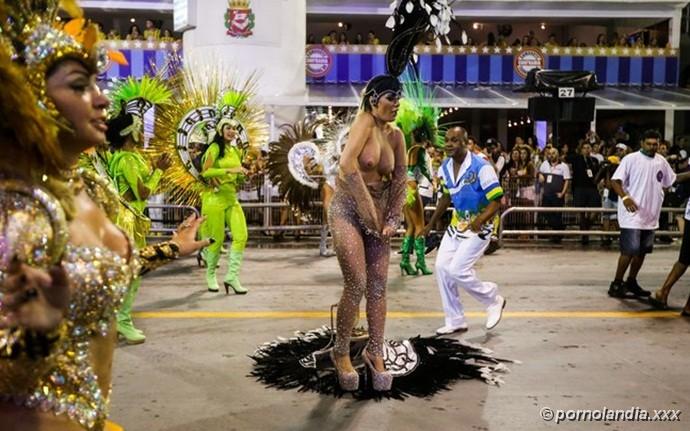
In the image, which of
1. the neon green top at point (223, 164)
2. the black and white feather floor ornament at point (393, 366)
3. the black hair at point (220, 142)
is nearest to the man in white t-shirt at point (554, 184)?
the neon green top at point (223, 164)

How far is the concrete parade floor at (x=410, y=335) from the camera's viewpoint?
472 centimetres

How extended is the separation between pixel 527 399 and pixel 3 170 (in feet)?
12.9

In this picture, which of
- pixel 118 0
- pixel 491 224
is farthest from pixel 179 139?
pixel 118 0

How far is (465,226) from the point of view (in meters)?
6.75

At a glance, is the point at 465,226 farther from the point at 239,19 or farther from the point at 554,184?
the point at 239,19

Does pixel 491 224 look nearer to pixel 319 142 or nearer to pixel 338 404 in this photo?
pixel 338 404

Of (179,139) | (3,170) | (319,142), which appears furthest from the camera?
(319,142)

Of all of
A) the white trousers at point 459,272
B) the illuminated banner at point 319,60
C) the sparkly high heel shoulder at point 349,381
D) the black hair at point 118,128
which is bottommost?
the sparkly high heel shoulder at point 349,381

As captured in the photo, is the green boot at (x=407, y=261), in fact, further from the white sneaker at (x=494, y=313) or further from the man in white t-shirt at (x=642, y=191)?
the white sneaker at (x=494, y=313)

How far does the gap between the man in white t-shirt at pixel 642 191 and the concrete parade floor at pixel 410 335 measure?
2.22 ft

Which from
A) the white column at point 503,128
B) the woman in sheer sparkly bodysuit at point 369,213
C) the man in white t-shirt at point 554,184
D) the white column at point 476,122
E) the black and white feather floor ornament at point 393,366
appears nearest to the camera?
the woman in sheer sparkly bodysuit at point 369,213

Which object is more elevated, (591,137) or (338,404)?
(591,137)

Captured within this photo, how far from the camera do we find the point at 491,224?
677 centimetres

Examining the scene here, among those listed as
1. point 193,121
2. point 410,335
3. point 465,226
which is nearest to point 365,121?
point 465,226
